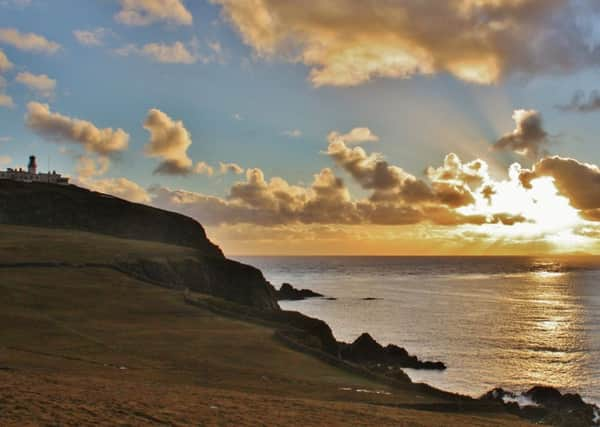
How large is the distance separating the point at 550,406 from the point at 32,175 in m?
112

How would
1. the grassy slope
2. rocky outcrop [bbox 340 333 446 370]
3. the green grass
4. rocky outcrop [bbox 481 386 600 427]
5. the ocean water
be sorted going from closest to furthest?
1. the grassy slope
2. rocky outcrop [bbox 481 386 600 427]
3. the ocean water
4. rocky outcrop [bbox 340 333 446 370]
5. the green grass

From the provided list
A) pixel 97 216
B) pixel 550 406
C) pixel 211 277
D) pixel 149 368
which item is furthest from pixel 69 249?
pixel 550 406

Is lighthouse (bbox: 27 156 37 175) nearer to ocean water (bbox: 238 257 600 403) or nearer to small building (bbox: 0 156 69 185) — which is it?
small building (bbox: 0 156 69 185)

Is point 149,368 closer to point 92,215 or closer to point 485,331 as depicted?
point 485,331

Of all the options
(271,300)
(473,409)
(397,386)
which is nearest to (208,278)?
(271,300)

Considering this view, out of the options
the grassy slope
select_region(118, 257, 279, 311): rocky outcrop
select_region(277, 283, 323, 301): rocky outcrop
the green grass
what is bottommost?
the grassy slope

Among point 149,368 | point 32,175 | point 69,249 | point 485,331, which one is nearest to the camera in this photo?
point 149,368

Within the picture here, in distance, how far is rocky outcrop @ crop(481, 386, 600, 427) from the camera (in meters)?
42.6

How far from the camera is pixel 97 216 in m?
98.9

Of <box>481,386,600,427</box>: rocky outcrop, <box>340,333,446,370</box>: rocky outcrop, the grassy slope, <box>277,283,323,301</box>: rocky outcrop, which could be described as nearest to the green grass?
the grassy slope

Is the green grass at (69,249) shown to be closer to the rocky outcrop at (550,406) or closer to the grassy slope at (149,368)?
the grassy slope at (149,368)

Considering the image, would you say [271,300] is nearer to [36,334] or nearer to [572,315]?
[36,334]

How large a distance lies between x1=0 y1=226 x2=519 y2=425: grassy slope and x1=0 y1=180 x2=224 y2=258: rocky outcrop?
3970 centimetres

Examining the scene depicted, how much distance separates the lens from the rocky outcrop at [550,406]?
4262 cm
